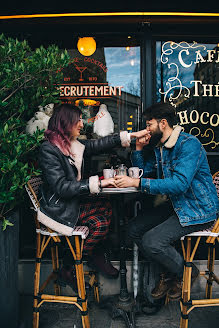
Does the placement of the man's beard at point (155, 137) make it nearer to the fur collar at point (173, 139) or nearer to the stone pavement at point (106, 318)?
the fur collar at point (173, 139)

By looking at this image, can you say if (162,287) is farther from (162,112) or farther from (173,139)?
(162,112)

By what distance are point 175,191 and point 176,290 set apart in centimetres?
96

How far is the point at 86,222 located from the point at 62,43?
230 centimetres

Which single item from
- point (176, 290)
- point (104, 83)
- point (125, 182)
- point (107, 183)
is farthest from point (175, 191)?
point (104, 83)

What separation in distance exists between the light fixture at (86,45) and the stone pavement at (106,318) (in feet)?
9.61

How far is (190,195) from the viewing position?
2.56 m

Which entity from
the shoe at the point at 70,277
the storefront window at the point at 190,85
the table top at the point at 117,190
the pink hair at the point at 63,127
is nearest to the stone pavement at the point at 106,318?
the shoe at the point at 70,277

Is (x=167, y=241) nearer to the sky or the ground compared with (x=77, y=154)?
nearer to the ground

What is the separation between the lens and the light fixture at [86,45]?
148 inches

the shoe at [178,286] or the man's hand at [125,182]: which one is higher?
the man's hand at [125,182]

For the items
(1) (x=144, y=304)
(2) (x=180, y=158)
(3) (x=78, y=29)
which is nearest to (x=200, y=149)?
(2) (x=180, y=158)

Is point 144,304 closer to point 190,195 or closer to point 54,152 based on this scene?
point 190,195

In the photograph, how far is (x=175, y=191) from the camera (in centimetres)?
244

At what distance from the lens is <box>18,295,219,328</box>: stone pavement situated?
274 centimetres
